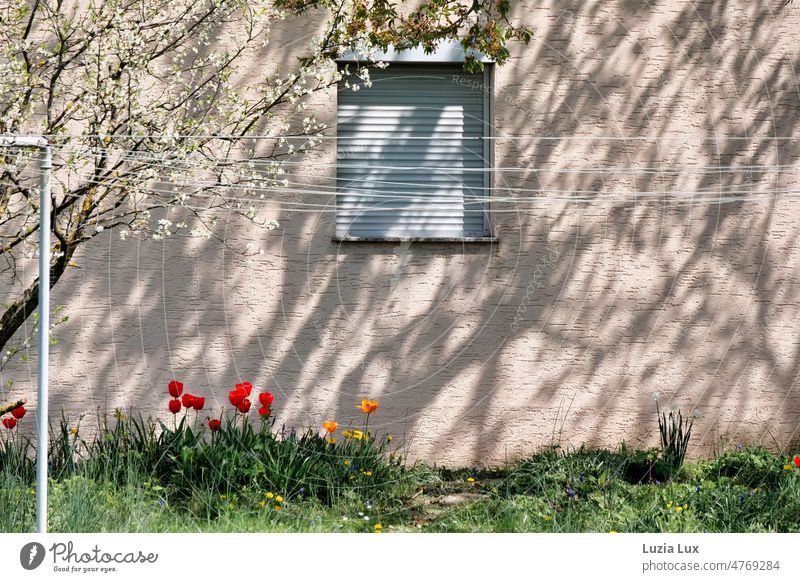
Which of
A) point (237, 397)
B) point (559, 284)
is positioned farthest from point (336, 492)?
point (559, 284)

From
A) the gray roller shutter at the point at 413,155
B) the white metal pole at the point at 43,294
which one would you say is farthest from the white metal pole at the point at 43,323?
the gray roller shutter at the point at 413,155

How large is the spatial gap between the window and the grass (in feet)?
6.03

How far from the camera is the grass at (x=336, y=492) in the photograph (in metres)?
5.00

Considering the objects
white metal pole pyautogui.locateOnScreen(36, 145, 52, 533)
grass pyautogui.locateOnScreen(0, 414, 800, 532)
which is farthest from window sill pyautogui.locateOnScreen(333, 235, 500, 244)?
white metal pole pyautogui.locateOnScreen(36, 145, 52, 533)

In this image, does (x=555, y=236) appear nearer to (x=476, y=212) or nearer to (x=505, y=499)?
(x=476, y=212)

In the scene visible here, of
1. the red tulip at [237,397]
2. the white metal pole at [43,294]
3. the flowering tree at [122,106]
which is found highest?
the flowering tree at [122,106]

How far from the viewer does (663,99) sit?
7.24 m

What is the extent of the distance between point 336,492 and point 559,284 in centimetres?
256

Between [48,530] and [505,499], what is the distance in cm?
270

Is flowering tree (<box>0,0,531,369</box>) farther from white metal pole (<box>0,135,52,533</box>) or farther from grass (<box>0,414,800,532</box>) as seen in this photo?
grass (<box>0,414,800,532</box>)

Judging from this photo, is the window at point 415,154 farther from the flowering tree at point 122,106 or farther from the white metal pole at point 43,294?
the white metal pole at point 43,294

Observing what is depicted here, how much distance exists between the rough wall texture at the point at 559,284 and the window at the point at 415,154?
0.53ft

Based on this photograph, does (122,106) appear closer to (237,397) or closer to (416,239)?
(237,397)

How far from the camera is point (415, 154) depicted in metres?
7.15
